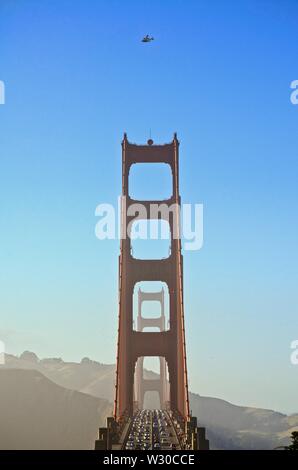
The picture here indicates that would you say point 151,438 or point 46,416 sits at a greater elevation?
point 46,416

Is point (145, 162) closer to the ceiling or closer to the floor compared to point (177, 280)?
closer to the ceiling

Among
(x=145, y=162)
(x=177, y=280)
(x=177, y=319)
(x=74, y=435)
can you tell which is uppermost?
(x=145, y=162)

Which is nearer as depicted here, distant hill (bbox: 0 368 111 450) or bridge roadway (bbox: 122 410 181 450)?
bridge roadway (bbox: 122 410 181 450)

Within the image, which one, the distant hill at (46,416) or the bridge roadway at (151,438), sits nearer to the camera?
the bridge roadway at (151,438)

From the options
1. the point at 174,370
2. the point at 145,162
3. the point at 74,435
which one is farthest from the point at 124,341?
the point at 74,435

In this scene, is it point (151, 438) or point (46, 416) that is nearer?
point (151, 438)
